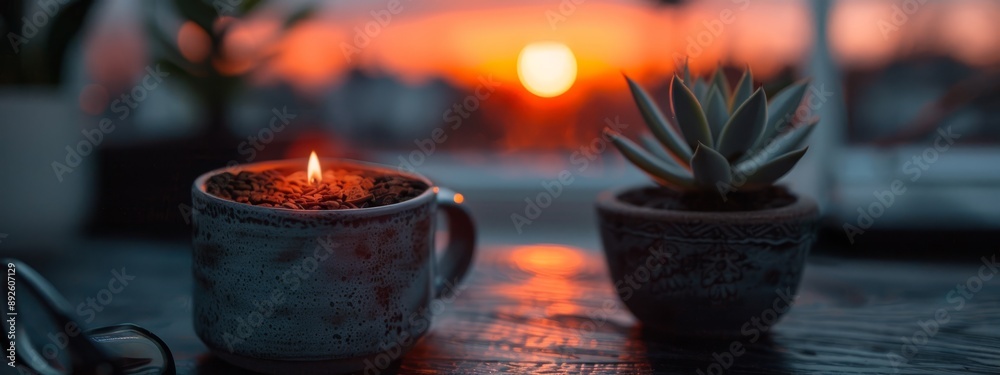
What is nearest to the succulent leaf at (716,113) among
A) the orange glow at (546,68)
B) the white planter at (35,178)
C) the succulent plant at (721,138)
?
the succulent plant at (721,138)

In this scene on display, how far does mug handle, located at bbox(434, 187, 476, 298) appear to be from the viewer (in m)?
0.57

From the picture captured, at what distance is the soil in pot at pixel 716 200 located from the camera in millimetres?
535

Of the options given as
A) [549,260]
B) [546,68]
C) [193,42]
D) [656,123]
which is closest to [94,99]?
[193,42]

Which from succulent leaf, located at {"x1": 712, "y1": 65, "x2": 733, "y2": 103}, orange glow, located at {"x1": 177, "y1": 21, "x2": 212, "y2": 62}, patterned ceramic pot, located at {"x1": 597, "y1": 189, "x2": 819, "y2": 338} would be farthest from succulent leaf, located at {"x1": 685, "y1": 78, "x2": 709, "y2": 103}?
orange glow, located at {"x1": 177, "y1": 21, "x2": 212, "y2": 62}

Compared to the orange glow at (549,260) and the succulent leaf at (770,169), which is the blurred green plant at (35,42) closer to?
the orange glow at (549,260)

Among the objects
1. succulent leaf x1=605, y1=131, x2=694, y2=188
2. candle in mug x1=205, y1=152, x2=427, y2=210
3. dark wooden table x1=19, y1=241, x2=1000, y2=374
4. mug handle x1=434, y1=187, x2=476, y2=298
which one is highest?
succulent leaf x1=605, y1=131, x2=694, y2=188

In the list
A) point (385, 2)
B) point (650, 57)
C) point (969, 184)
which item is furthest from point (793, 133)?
point (969, 184)

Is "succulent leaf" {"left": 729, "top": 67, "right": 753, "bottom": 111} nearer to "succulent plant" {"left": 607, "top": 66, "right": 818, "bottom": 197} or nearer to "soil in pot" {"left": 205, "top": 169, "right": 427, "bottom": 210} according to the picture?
"succulent plant" {"left": 607, "top": 66, "right": 818, "bottom": 197}

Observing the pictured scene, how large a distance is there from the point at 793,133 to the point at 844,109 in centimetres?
126

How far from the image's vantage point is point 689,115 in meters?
0.51

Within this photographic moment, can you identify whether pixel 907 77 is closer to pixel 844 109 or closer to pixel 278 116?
pixel 844 109

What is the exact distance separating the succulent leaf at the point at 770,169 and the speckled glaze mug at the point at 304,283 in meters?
0.24

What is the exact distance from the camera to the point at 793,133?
516 millimetres

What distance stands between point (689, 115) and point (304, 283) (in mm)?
299
